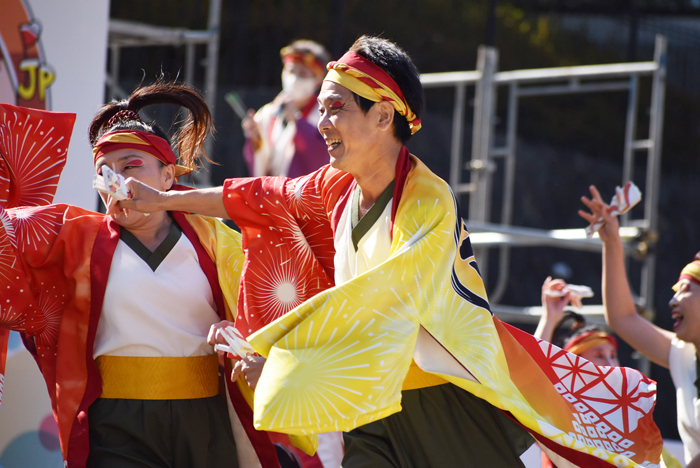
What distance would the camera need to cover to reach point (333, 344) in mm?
2105

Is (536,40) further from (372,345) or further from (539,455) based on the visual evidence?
(372,345)

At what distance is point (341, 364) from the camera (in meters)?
2.08

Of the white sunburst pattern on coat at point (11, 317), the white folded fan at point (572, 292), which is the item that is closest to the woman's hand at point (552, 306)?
the white folded fan at point (572, 292)

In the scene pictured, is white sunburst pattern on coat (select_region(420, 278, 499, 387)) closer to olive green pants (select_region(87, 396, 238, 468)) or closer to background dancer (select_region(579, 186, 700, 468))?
olive green pants (select_region(87, 396, 238, 468))

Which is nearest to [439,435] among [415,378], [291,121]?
[415,378]

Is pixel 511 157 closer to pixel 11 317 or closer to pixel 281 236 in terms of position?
pixel 281 236

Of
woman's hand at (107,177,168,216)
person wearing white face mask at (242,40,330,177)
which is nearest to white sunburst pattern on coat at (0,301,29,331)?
woman's hand at (107,177,168,216)

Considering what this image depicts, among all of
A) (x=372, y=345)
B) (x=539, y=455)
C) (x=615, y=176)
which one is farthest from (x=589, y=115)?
(x=372, y=345)

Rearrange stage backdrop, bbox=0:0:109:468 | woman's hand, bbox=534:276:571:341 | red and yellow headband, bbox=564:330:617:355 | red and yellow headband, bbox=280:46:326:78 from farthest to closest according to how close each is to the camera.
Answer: red and yellow headband, bbox=280:46:326:78 < red and yellow headband, bbox=564:330:617:355 < woman's hand, bbox=534:276:571:341 < stage backdrop, bbox=0:0:109:468

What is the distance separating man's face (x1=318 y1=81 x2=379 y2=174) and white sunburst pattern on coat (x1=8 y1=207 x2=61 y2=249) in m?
0.91

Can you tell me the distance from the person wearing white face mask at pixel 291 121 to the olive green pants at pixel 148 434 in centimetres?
268

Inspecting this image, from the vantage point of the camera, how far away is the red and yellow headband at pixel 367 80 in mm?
2266

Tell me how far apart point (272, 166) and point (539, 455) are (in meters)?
2.86

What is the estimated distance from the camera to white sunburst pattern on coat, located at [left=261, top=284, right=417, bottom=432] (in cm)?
204
